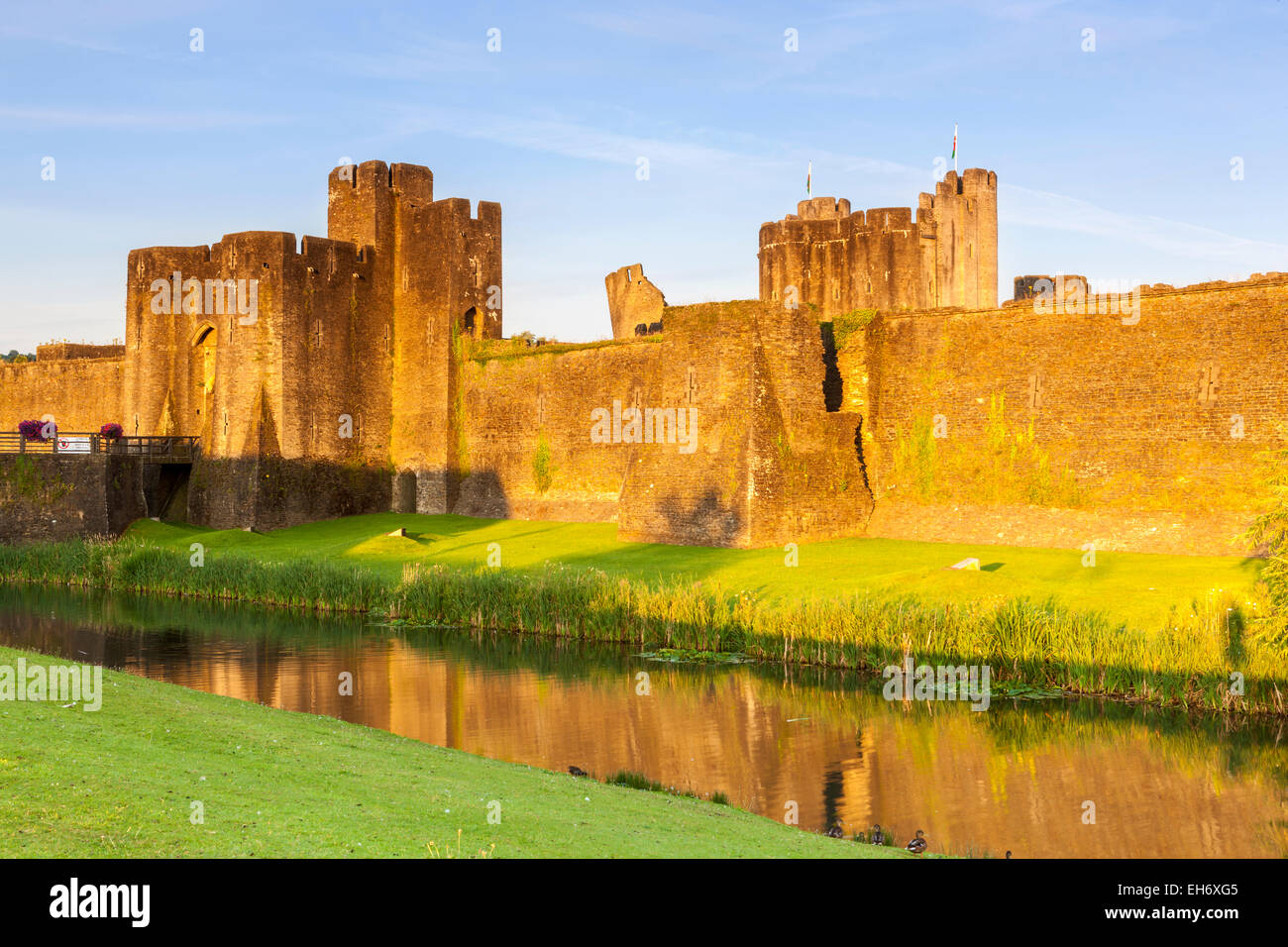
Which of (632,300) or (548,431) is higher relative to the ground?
(632,300)

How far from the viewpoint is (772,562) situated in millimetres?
25953

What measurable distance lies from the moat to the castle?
9489 mm

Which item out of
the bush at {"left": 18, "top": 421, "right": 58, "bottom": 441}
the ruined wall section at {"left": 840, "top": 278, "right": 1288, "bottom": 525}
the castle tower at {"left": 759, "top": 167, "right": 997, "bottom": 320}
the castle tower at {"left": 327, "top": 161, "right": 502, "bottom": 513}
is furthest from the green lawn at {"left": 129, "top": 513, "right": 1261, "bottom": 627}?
the castle tower at {"left": 759, "top": 167, "right": 997, "bottom": 320}

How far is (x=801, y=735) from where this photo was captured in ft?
50.5

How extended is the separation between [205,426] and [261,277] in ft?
18.3

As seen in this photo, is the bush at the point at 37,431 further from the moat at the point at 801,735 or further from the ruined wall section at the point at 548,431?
the moat at the point at 801,735

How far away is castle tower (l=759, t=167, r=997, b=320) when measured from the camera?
44.8 meters

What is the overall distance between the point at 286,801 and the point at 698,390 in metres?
23.0

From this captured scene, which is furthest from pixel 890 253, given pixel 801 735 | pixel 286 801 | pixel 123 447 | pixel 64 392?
pixel 286 801

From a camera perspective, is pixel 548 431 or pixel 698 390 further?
pixel 548 431

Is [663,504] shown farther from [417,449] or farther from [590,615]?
[417,449]

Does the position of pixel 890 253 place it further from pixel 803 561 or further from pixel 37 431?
pixel 37 431

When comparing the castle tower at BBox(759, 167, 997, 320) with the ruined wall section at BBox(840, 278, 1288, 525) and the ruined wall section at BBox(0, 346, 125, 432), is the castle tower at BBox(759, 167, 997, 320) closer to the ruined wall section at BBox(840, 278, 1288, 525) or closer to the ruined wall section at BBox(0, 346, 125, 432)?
the ruined wall section at BBox(840, 278, 1288, 525)

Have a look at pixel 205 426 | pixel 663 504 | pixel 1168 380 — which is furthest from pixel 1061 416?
pixel 205 426
